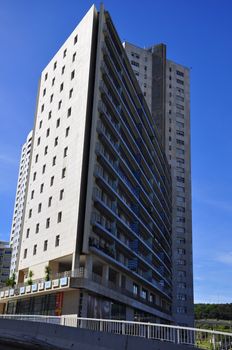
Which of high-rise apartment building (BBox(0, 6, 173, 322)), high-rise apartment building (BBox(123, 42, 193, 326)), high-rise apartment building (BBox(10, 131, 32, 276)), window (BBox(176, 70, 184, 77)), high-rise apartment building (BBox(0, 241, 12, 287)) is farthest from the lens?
high-rise apartment building (BBox(0, 241, 12, 287))

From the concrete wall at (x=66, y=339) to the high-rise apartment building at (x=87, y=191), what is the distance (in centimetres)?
1915

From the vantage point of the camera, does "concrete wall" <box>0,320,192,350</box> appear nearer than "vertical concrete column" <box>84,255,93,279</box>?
Yes

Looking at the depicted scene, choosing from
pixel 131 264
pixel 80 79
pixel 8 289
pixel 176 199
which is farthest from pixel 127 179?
pixel 176 199

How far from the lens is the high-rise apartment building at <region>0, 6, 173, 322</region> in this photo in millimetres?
46312

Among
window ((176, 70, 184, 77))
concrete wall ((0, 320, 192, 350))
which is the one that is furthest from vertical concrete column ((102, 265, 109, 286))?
Result: window ((176, 70, 184, 77))

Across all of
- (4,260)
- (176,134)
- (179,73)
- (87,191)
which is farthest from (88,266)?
(4,260)

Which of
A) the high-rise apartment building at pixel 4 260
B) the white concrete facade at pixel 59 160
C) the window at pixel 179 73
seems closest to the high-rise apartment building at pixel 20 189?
the high-rise apartment building at pixel 4 260

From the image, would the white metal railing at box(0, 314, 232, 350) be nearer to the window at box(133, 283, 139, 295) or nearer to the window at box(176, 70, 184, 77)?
the window at box(133, 283, 139, 295)

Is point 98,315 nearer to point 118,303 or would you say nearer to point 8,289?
point 118,303

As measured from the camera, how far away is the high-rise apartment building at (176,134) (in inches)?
3952

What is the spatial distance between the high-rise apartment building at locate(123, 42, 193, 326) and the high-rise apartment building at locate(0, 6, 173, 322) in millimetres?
30552

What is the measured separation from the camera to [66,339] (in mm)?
18172

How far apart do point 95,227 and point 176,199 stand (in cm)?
6219

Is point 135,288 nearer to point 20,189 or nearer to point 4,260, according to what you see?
point 20,189
